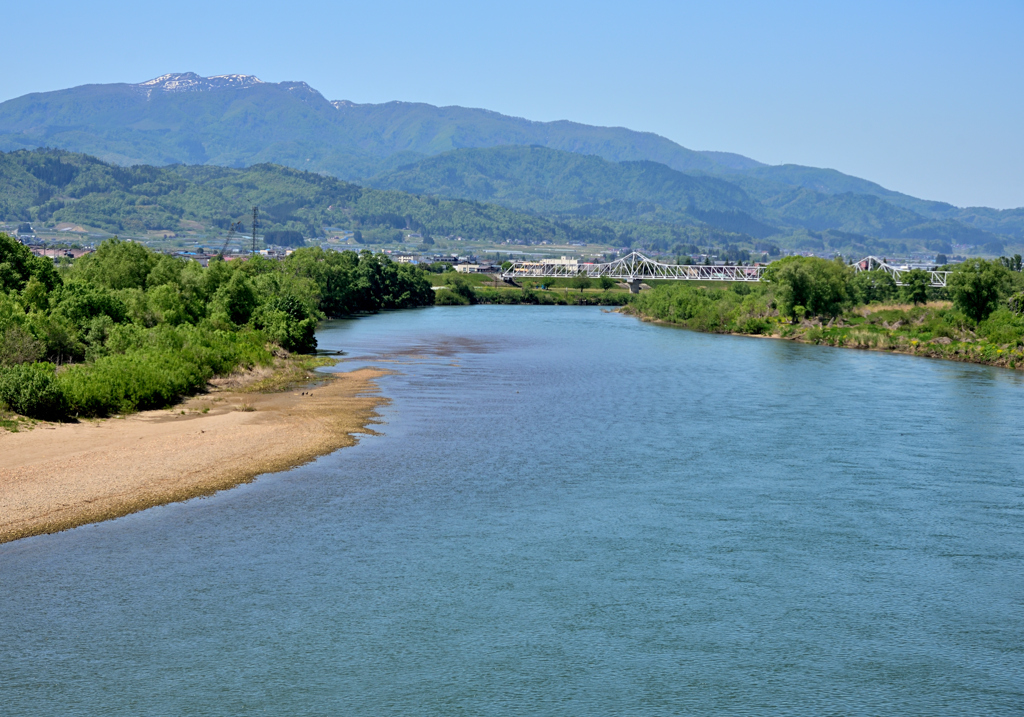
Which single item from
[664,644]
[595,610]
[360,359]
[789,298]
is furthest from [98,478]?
[789,298]

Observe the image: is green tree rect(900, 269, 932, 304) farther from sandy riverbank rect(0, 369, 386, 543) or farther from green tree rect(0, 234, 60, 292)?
green tree rect(0, 234, 60, 292)

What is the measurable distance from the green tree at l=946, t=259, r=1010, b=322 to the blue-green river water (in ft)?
154

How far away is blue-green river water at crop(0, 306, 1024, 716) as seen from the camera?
1589 cm

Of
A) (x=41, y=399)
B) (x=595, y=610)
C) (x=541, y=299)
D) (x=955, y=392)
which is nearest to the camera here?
(x=595, y=610)

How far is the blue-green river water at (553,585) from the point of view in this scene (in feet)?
52.1

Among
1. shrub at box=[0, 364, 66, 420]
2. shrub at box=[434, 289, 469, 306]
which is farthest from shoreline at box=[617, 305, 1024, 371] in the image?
shrub at box=[434, 289, 469, 306]

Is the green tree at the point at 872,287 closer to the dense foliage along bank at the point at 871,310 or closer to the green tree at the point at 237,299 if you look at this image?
the dense foliage along bank at the point at 871,310

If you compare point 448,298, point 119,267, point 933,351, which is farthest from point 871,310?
point 448,298

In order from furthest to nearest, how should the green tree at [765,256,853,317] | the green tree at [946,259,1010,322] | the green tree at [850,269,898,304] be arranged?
the green tree at [850,269,898,304], the green tree at [765,256,853,317], the green tree at [946,259,1010,322]

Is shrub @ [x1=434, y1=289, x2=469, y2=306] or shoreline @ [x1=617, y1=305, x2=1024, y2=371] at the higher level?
shrub @ [x1=434, y1=289, x2=469, y2=306]

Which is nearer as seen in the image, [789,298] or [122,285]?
[122,285]

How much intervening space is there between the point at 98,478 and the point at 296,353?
3702 centimetres

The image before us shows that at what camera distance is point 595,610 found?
19.0 meters

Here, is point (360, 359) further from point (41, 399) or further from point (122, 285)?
point (41, 399)
